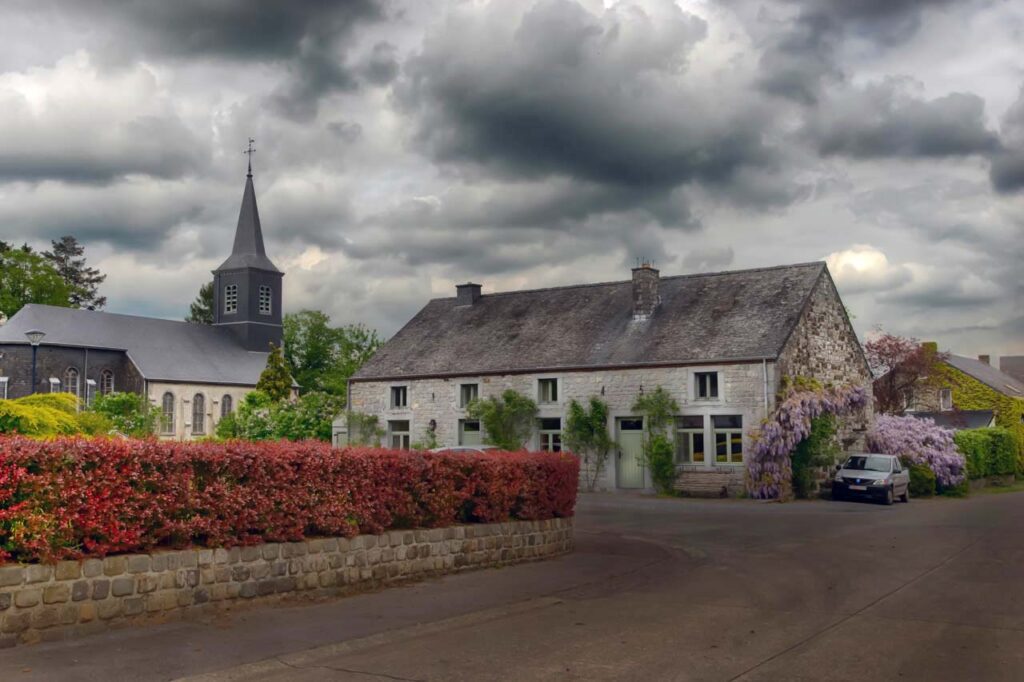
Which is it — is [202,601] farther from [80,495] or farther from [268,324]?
[268,324]

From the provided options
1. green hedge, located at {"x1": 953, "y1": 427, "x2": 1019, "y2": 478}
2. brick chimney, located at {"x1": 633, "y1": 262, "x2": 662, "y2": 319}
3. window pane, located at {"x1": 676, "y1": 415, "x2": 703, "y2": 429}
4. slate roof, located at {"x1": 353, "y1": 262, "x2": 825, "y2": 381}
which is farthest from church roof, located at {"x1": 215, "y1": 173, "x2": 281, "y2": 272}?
green hedge, located at {"x1": 953, "y1": 427, "x2": 1019, "y2": 478}

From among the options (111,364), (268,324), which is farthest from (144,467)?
(268,324)

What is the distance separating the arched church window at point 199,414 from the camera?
7041 centimetres

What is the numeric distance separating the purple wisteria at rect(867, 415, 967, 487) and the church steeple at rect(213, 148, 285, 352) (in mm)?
54411

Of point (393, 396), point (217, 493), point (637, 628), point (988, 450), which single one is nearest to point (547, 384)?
point (393, 396)

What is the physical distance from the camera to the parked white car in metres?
30.4

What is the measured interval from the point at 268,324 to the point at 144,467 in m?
72.5

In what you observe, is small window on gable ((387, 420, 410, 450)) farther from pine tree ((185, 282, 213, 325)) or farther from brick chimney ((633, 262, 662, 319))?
pine tree ((185, 282, 213, 325))

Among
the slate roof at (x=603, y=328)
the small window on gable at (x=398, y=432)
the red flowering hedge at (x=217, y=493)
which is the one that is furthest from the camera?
the small window on gable at (x=398, y=432)

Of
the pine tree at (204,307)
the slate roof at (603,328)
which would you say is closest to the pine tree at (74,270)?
the pine tree at (204,307)

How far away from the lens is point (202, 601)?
10242 millimetres

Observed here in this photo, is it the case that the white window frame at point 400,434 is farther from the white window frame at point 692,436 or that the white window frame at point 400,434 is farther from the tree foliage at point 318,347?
the tree foliage at point 318,347

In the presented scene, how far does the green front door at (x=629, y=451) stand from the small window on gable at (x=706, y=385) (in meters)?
2.66

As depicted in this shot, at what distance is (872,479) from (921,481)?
6134 mm
